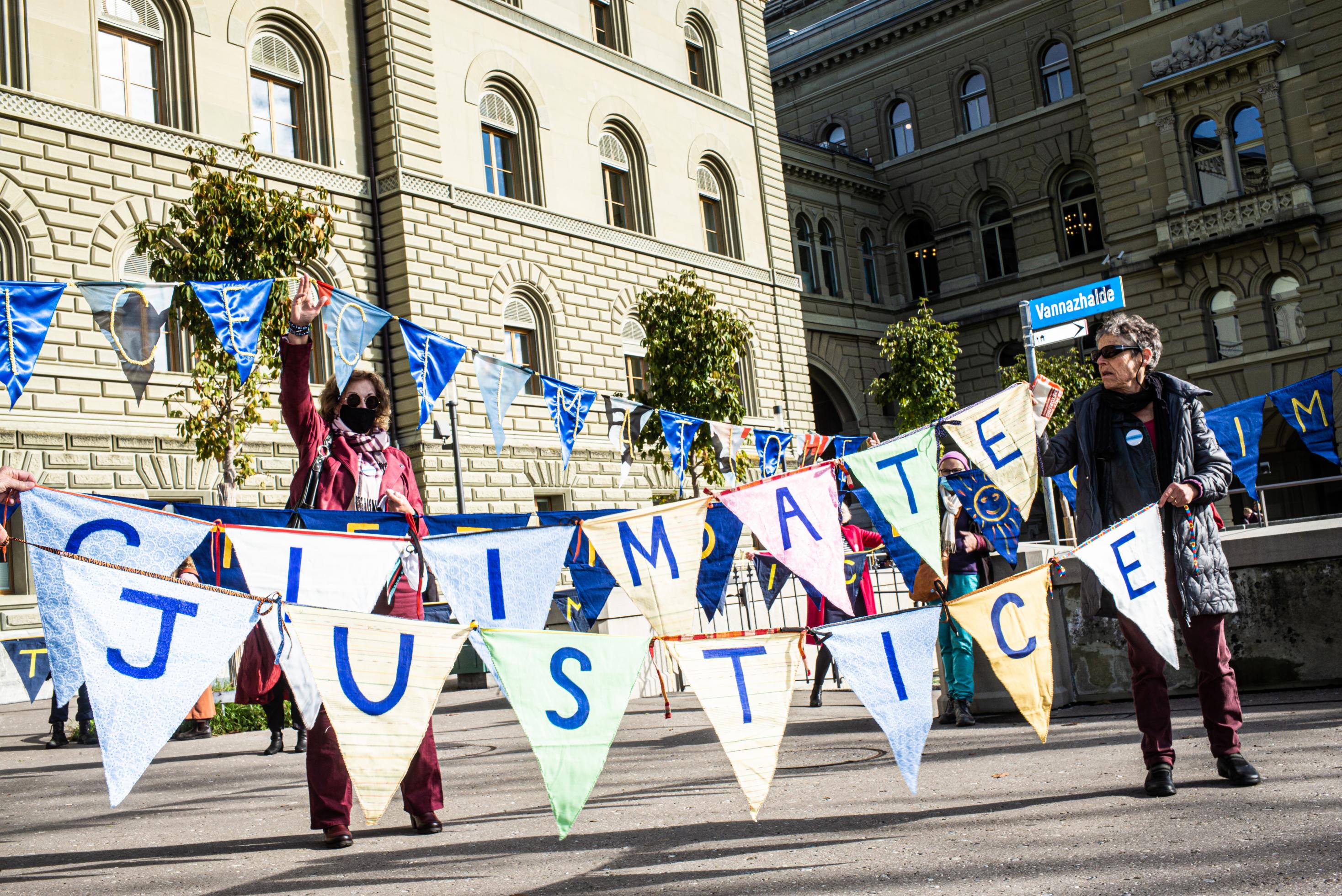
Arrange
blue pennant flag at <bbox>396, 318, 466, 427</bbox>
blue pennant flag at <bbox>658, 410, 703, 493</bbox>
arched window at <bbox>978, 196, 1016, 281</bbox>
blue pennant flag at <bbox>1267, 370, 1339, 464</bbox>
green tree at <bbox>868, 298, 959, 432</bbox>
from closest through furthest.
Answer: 1. blue pennant flag at <bbox>396, 318, 466, 427</bbox>
2. blue pennant flag at <bbox>1267, 370, 1339, 464</bbox>
3. blue pennant flag at <bbox>658, 410, 703, 493</bbox>
4. green tree at <bbox>868, 298, 959, 432</bbox>
5. arched window at <bbox>978, 196, 1016, 281</bbox>

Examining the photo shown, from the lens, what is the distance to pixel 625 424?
20.6 m

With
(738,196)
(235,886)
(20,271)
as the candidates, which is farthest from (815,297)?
(235,886)

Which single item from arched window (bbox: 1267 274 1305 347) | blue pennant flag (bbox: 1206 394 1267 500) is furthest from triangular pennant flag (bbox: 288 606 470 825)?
arched window (bbox: 1267 274 1305 347)

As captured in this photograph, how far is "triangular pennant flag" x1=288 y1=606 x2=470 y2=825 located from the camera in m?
4.34

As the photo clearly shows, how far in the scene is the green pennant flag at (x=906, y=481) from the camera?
20.3 feet

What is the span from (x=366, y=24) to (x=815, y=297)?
19151 millimetres

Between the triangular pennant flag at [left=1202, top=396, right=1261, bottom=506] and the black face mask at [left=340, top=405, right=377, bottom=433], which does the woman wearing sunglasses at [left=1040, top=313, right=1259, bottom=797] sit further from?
the triangular pennant flag at [left=1202, top=396, right=1261, bottom=506]

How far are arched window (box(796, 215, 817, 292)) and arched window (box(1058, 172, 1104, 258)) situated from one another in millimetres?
8240

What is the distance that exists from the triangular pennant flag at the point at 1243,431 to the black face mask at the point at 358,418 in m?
9.70

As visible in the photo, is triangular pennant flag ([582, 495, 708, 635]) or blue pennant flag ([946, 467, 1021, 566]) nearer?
triangular pennant flag ([582, 495, 708, 635])

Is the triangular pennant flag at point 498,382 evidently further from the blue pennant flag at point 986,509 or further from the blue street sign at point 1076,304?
the blue street sign at point 1076,304

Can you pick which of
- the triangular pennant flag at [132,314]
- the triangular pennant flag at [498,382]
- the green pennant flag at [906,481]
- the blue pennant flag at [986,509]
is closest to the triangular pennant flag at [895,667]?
the green pennant flag at [906,481]

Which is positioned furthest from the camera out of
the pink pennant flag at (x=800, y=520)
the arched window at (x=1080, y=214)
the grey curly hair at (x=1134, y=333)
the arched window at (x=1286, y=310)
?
the arched window at (x=1080, y=214)

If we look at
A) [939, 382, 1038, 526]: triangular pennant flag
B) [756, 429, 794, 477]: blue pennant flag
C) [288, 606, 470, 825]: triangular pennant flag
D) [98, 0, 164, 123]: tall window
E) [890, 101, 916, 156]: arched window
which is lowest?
[288, 606, 470, 825]: triangular pennant flag
